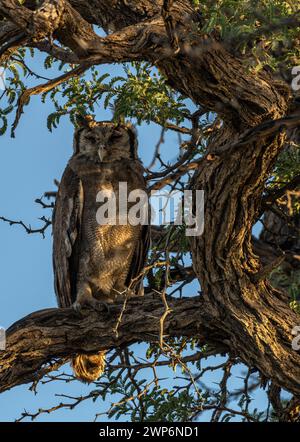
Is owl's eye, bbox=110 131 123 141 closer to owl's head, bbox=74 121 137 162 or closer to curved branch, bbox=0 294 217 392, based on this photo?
owl's head, bbox=74 121 137 162

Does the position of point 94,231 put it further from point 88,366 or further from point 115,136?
point 88,366

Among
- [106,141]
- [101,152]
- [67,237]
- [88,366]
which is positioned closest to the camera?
[88,366]

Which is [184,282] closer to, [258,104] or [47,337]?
[47,337]

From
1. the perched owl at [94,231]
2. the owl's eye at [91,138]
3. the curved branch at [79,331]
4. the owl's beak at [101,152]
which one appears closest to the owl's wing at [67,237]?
the perched owl at [94,231]

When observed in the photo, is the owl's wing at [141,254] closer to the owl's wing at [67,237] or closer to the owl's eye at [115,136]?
the owl's wing at [67,237]

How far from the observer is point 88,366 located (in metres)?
4.88

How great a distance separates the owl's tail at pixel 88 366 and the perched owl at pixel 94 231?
40 cm

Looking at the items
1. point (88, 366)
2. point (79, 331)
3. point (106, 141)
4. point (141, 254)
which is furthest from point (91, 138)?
point (79, 331)

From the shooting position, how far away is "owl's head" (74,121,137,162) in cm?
550

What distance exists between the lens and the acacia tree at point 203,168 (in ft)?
11.3

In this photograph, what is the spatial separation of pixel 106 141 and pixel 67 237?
746mm

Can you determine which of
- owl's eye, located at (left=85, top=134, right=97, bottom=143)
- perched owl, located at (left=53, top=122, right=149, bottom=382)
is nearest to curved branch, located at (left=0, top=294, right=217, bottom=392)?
perched owl, located at (left=53, top=122, right=149, bottom=382)

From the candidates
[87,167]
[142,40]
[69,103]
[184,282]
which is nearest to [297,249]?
[184,282]

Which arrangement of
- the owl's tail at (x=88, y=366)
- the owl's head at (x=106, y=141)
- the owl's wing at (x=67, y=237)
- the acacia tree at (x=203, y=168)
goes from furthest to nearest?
1. the owl's head at (x=106, y=141)
2. the owl's wing at (x=67, y=237)
3. the owl's tail at (x=88, y=366)
4. the acacia tree at (x=203, y=168)
